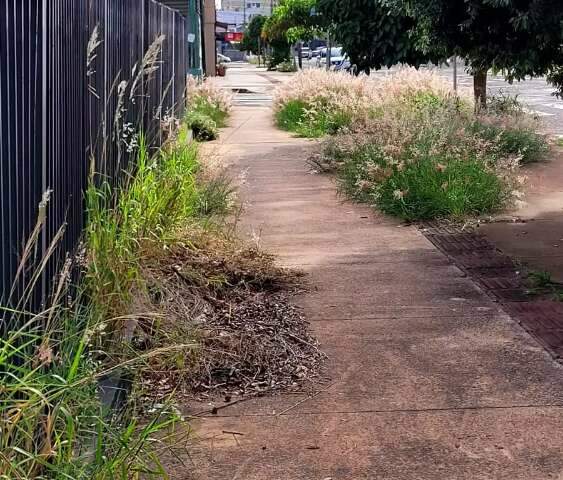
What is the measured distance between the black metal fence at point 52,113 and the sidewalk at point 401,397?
3.90 feet

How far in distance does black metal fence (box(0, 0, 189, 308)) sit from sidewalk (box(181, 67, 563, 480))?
3.90ft

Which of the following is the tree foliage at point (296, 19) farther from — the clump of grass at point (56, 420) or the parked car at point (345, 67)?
the clump of grass at point (56, 420)

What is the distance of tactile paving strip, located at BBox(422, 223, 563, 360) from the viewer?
615cm

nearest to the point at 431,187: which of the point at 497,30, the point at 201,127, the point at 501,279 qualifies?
the point at 501,279

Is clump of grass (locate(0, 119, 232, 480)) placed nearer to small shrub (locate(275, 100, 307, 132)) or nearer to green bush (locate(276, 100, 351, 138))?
green bush (locate(276, 100, 351, 138))

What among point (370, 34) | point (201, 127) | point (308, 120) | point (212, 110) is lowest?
point (201, 127)

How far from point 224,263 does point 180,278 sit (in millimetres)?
624

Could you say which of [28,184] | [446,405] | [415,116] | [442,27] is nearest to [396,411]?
[446,405]

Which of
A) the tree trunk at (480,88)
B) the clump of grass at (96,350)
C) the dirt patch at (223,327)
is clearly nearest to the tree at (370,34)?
the tree trunk at (480,88)

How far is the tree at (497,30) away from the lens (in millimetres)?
6508

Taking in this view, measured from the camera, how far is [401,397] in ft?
16.6

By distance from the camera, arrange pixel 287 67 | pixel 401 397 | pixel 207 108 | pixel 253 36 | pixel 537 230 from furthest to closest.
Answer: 1. pixel 253 36
2. pixel 287 67
3. pixel 207 108
4. pixel 537 230
5. pixel 401 397

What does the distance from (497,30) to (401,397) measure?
3.27 metres

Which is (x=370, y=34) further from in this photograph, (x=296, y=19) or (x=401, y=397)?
(x=296, y=19)
